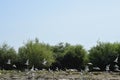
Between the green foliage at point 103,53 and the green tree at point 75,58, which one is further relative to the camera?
the green tree at point 75,58

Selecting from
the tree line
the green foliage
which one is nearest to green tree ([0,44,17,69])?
the tree line

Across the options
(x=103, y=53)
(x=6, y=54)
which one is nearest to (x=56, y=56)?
(x=6, y=54)

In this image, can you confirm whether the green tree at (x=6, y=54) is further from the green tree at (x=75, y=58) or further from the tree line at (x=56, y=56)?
the green tree at (x=75, y=58)

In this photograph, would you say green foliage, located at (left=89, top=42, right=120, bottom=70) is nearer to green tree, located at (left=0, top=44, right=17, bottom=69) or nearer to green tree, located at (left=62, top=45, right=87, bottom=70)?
green tree, located at (left=62, top=45, right=87, bottom=70)

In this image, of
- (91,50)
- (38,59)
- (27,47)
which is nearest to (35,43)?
(27,47)

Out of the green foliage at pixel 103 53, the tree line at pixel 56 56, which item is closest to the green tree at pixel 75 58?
the tree line at pixel 56 56

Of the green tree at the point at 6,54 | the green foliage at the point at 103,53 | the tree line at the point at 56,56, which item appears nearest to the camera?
the green foliage at the point at 103,53

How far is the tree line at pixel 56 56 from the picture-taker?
42.7 metres

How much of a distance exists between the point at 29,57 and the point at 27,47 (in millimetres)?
3045

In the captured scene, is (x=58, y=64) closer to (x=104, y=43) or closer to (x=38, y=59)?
(x=38, y=59)

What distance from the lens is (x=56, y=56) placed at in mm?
49500

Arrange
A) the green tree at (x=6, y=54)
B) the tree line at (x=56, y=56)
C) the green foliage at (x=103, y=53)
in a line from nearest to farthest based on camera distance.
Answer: the green foliage at (x=103, y=53) < the tree line at (x=56, y=56) < the green tree at (x=6, y=54)

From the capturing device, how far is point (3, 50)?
157 feet

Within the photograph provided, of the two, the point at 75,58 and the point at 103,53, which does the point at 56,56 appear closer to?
the point at 75,58
